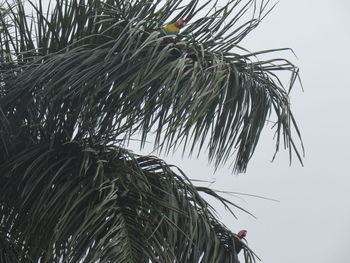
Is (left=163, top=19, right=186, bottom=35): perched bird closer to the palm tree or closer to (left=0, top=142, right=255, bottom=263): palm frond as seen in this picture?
the palm tree

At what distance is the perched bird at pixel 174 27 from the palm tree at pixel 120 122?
0.04m

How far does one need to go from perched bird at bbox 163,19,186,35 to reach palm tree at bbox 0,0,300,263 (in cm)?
4

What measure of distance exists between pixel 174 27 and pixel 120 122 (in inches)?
21.1

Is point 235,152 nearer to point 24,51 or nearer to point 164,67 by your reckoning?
point 164,67

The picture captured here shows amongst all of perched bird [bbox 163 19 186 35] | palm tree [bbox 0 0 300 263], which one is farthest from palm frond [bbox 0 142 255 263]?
perched bird [bbox 163 19 186 35]

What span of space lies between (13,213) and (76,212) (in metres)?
0.43

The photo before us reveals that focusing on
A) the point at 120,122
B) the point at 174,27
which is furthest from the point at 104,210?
the point at 174,27

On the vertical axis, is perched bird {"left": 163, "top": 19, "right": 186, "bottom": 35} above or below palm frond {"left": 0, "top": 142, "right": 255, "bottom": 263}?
above

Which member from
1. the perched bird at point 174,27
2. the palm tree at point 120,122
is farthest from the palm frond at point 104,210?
the perched bird at point 174,27

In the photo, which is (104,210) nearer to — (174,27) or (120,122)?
(120,122)

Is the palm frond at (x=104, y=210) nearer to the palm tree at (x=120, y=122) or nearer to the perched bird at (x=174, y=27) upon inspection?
the palm tree at (x=120, y=122)

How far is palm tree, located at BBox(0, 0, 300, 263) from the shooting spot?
369cm

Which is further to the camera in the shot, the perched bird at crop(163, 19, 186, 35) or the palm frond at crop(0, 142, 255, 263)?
the perched bird at crop(163, 19, 186, 35)

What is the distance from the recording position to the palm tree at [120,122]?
12.1 ft
